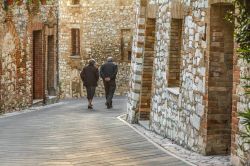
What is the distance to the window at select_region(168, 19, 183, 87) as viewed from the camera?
13.0 metres

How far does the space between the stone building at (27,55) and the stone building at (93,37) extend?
30.0 feet

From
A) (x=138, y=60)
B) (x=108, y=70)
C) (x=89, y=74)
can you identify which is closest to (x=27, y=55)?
(x=89, y=74)

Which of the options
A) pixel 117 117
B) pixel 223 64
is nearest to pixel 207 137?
pixel 223 64

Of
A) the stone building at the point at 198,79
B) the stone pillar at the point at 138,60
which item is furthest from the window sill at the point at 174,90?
the stone pillar at the point at 138,60

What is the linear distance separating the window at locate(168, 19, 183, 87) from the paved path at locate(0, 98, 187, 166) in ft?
4.60

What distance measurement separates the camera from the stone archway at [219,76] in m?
10.2

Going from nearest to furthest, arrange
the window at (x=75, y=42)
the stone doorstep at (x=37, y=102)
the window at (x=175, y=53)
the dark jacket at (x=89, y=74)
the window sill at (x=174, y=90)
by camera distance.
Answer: the window sill at (x=174, y=90), the window at (x=175, y=53), the dark jacket at (x=89, y=74), the stone doorstep at (x=37, y=102), the window at (x=75, y=42)

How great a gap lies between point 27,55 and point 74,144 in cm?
923

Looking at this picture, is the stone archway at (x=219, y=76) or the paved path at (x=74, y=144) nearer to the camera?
the paved path at (x=74, y=144)

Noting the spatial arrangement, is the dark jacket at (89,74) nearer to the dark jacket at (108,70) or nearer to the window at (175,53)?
the dark jacket at (108,70)

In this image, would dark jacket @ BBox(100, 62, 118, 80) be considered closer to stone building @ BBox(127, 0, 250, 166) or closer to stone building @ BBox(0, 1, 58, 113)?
stone building @ BBox(0, 1, 58, 113)

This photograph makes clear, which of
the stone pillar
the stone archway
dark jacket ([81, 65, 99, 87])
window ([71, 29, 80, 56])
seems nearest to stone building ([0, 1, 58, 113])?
dark jacket ([81, 65, 99, 87])

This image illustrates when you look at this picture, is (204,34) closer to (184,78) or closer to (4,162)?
(184,78)

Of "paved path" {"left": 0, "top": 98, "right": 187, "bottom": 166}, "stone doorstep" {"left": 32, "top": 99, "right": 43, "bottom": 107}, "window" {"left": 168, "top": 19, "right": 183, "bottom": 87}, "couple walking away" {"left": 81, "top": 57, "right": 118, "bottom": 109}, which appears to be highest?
"window" {"left": 168, "top": 19, "right": 183, "bottom": 87}
